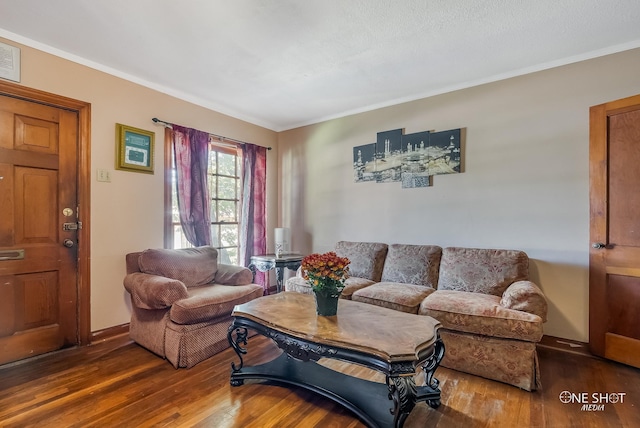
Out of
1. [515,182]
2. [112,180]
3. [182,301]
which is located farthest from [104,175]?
[515,182]

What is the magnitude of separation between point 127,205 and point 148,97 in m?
1.11

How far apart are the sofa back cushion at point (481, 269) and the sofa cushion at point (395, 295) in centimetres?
24

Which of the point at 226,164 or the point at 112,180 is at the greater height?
the point at 226,164

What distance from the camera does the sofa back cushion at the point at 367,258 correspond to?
129 inches

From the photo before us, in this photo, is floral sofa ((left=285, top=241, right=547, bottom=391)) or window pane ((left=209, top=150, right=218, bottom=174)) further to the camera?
window pane ((left=209, top=150, right=218, bottom=174))

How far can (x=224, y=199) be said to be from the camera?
3.81 meters

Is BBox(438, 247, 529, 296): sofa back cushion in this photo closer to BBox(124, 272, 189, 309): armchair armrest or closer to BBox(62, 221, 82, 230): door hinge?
BBox(124, 272, 189, 309): armchair armrest

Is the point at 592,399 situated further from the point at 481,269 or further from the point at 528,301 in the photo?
the point at 481,269

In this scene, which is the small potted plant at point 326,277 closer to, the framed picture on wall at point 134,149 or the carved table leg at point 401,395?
the carved table leg at point 401,395

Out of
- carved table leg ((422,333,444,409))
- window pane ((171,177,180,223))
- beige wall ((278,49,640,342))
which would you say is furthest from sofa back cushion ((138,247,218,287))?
carved table leg ((422,333,444,409))

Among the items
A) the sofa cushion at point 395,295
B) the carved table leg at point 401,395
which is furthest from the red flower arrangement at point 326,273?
the sofa cushion at point 395,295

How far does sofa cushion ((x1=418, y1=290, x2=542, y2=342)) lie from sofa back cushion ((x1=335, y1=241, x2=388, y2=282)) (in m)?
0.86

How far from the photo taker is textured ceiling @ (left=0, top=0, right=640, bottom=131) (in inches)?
77.2

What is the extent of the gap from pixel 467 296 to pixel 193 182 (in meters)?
2.92
